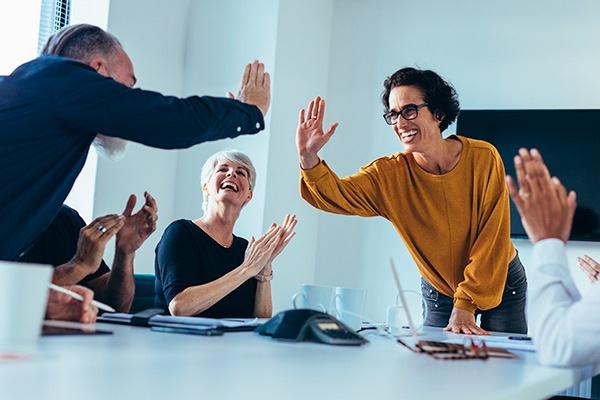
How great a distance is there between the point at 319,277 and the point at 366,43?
1.60 metres

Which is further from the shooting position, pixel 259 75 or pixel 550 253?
pixel 259 75

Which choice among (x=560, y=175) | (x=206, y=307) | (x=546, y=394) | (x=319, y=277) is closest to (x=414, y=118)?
(x=206, y=307)

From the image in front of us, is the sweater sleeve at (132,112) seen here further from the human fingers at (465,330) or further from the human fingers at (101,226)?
the human fingers at (465,330)

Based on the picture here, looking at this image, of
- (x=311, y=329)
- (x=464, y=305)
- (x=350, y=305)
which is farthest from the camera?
(x=464, y=305)

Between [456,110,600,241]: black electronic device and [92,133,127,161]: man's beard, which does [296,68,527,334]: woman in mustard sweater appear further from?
[456,110,600,241]: black electronic device

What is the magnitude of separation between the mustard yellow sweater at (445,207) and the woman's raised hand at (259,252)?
0.80 ft

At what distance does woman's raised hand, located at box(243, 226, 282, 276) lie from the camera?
8.26 feet

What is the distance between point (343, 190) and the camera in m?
2.71

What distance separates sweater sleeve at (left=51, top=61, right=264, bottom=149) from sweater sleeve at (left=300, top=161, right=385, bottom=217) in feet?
2.53

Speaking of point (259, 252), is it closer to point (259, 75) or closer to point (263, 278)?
point (263, 278)

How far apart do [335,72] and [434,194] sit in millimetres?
3027

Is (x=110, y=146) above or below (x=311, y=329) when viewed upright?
above

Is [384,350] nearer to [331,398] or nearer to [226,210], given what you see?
[331,398]

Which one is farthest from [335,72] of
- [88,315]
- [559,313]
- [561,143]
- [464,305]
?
[559,313]
